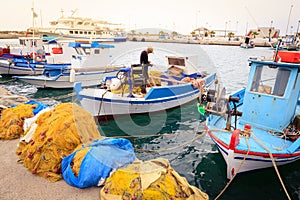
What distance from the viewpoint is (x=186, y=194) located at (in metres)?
3.17

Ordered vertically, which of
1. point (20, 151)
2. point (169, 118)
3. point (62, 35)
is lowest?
point (169, 118)

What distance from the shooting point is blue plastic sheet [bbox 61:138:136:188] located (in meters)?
3.45

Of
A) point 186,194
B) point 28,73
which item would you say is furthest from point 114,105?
point 28,73

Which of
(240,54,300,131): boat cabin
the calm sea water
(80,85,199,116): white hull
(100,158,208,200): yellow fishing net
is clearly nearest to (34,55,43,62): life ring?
(80,85,199,116): white hull

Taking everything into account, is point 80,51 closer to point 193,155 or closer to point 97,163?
point 193,155

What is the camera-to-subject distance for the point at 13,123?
17.7 ft

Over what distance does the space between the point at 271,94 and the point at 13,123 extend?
23.0ft

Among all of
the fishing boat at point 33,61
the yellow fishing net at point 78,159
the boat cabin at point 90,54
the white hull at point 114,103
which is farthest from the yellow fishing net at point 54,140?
the fishing boat at point 33,61

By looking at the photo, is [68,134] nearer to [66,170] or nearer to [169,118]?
[66,170]

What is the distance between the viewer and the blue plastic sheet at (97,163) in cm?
345

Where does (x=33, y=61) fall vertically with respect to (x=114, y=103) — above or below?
above

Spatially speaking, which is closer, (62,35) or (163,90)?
(163,90)

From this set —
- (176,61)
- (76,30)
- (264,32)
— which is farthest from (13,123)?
(76,30)

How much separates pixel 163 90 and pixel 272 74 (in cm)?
463
